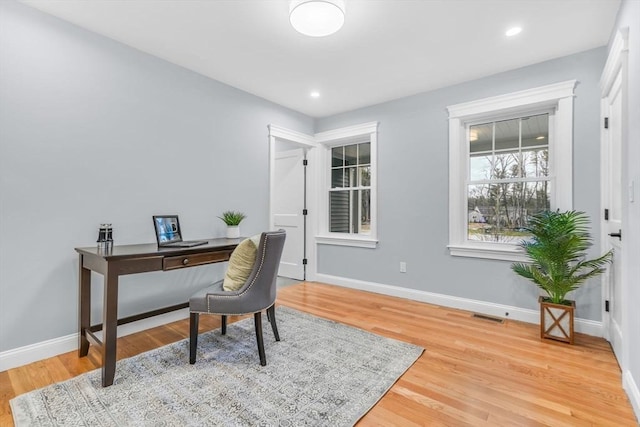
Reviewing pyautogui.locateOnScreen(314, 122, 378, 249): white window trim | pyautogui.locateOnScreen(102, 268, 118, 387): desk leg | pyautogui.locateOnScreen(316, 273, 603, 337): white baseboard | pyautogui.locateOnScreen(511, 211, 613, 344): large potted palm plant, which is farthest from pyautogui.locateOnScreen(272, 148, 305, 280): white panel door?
pyautogui.locateOnScreen(511, 211, 613, 344): large potted palm plant

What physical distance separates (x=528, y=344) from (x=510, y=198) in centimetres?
145

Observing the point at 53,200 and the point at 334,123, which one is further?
the point at 334,123

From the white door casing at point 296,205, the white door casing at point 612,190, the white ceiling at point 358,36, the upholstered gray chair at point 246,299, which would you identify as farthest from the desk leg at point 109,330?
the white door casing at point 612,190

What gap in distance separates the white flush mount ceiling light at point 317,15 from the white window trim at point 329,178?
2.02 m

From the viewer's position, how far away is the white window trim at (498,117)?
2.78 metres

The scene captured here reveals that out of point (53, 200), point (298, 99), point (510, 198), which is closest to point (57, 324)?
point (53, 200)

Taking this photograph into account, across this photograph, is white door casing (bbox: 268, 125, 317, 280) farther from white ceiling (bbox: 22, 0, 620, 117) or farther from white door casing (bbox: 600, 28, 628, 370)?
white door casing (bbox: 600, 28, 628, 370)

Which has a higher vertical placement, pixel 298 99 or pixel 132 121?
pixel 298 99

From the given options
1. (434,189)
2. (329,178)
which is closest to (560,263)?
(434,189)

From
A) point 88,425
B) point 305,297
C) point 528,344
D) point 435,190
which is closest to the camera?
point 88,425

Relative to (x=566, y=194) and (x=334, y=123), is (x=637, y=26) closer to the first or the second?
(x=566, y=194)

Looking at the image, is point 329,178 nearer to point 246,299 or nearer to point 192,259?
point 192,259

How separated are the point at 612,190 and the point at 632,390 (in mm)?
1509

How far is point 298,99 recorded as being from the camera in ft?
12.8
